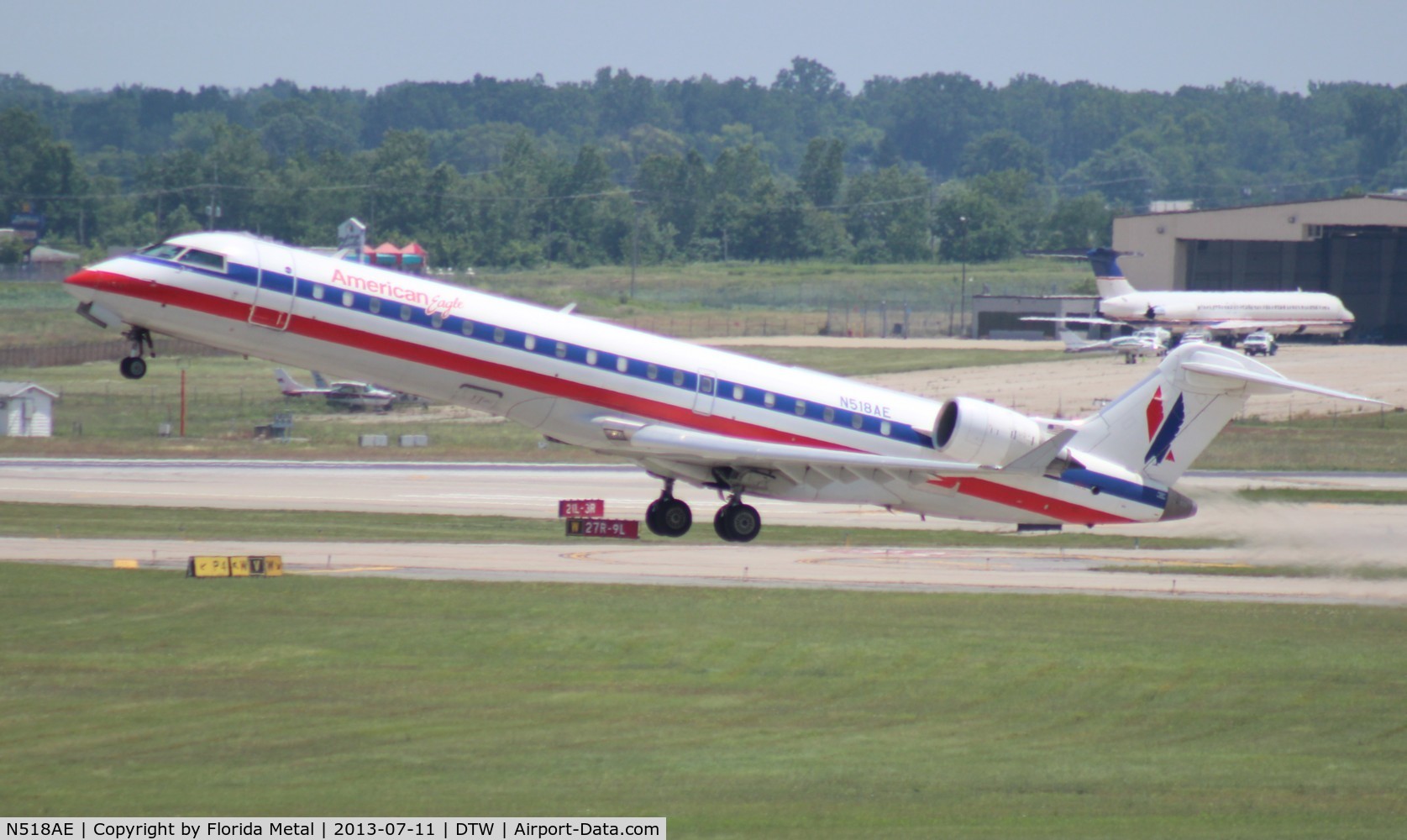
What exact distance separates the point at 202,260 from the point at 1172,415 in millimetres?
20070

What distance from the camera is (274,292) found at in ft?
93.2

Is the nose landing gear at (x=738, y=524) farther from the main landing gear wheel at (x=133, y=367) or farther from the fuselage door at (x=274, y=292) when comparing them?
the main landing gear wheel at (x=133, y=367)

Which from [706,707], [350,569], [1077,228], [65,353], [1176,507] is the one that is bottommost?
[350,569]

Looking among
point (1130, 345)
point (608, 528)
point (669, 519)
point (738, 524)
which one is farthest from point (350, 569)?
point (1130, 345)

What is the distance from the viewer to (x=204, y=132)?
196m

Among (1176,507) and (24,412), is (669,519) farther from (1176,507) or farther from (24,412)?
(24,412)

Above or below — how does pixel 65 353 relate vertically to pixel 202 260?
below

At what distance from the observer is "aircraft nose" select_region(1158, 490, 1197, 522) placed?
33750 millimetres

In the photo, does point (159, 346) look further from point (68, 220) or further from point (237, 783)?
point (237, 783)

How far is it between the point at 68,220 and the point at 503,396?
92554mm

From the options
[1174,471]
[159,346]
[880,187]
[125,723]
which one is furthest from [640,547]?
[880,187]

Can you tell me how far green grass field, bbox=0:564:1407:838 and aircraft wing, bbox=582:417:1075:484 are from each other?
2631 mm

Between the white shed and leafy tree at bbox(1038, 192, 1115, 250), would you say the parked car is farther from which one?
leafy tree at bbox(1038, 192, 1115, 250)

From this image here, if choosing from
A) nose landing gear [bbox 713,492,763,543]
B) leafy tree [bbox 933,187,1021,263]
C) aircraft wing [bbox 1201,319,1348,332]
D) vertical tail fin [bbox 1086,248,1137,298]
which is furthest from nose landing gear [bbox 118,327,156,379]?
leafy tree [bbox 933,187,1021,263]
